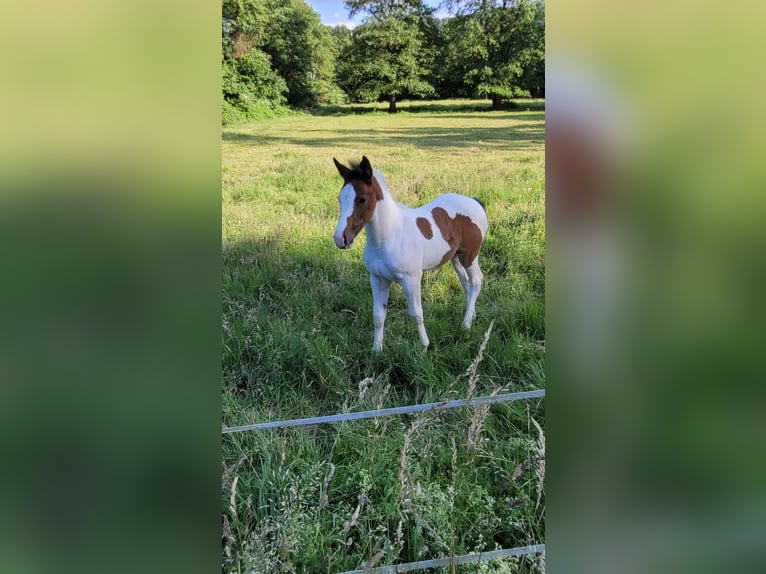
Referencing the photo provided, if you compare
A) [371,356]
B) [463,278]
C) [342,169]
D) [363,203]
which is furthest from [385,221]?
Answer: [371,356]

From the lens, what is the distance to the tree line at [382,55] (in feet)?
5.38

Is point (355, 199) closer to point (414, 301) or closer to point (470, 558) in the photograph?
point (414, 301)

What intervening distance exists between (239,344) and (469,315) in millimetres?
776

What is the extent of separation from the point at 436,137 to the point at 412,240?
0.35 m

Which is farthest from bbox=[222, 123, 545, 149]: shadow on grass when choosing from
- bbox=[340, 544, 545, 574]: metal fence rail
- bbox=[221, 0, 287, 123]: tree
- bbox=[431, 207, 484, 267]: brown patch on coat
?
bbox=[340, 544, 545, 574]: metal fence rail

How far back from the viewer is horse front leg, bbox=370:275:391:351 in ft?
6.47

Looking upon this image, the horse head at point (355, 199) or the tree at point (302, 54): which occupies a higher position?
the tree at point (302, 54)

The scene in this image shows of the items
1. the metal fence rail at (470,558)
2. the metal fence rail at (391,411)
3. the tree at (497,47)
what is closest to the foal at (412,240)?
the metal fence rail at (391,411)

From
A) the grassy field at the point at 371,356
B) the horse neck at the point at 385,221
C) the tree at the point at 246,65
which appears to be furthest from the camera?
the horse neck at the point at 385,221

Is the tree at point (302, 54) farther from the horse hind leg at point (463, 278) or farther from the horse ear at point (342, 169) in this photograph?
the horse hind leg at point (463, 278)

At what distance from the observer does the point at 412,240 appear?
2008 mm

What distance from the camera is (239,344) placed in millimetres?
1758
